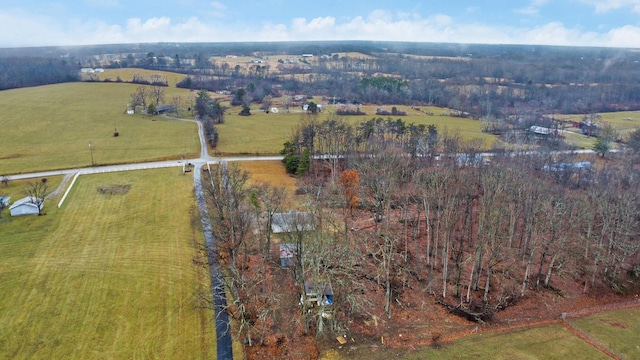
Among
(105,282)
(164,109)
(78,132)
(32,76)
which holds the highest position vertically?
(32,76)

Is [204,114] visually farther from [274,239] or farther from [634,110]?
[634,110]

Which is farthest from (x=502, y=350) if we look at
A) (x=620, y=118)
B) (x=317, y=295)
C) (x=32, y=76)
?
(x=32, y=76)

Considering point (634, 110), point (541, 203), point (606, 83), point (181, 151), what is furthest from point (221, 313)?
point (606, 83)

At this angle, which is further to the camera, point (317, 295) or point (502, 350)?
point (317, 295)

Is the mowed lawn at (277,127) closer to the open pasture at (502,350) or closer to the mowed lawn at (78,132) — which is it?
the mowed lawn at (78,132)

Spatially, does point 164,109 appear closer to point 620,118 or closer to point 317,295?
point 317,295

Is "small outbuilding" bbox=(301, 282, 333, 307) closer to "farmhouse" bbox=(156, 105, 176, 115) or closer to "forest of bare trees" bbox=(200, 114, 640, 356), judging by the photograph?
"forest of bare trees" bbox=(200, 114, 640, 356)
